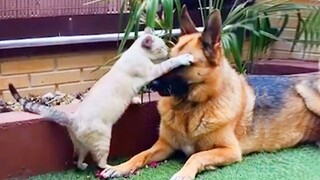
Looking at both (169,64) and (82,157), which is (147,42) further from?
(82,157)

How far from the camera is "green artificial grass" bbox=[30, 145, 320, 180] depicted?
8.02ft

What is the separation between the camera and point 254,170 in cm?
252

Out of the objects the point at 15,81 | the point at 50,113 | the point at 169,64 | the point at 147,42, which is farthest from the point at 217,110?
the point at 15,81

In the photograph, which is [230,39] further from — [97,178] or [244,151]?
[97,178]

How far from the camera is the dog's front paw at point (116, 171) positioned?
7.86 ft

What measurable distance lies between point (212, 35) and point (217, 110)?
0.39 m

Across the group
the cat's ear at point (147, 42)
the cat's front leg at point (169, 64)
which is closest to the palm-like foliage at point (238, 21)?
the cat's ear at point (147, 42)

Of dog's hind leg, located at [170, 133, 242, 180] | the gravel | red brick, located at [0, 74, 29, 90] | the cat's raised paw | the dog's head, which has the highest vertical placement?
the dog's head

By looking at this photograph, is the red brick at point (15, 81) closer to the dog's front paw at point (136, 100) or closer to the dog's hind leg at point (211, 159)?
the dog's front paw at point (136, 100)

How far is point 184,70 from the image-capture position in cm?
240

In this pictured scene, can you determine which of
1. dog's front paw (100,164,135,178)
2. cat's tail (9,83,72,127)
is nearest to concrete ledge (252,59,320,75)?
dog's front paw (100,164,135,178)

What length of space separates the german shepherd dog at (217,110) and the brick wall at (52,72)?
81 cm

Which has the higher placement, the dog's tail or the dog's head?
the dog's head

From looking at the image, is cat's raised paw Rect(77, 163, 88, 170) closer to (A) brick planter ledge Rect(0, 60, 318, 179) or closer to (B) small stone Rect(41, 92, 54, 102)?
(A) brick planter ledge Rect(0, 60, 318, 179)
